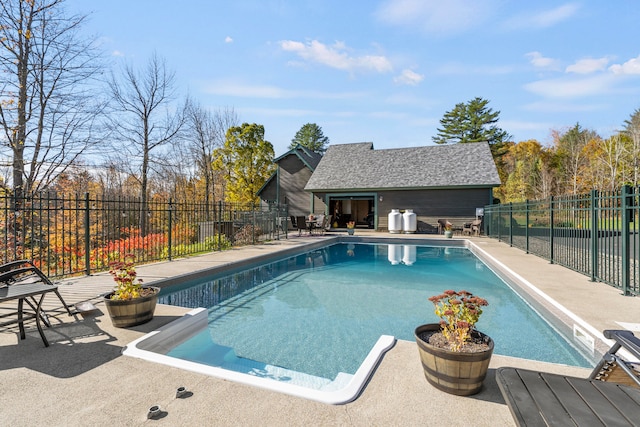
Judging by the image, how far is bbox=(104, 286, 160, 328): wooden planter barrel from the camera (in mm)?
3516

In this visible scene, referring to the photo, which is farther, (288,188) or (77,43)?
(288,188)

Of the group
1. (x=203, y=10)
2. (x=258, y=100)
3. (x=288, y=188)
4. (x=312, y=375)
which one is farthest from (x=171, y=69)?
(x=312, y=375)

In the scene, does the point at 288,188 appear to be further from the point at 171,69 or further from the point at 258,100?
the point at 171,69

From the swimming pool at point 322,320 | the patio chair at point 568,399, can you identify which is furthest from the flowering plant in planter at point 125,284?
the patio chair at point 568,399

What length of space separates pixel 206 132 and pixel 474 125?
28604 mm

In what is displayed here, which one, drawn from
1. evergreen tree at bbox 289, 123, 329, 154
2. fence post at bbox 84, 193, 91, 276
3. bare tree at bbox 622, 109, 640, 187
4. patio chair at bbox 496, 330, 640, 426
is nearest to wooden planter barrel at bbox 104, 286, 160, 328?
fence post at bbox 84, 193, 91, 276

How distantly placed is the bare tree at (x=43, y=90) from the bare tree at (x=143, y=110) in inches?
217

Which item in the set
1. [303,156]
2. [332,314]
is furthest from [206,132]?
[332,314]

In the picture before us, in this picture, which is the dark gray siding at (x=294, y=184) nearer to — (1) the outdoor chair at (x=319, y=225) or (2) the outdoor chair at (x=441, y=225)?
(1) the outdoor chair at (x=319, y=225)

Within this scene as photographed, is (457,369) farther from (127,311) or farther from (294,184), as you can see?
(294,184)

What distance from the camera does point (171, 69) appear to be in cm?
1780

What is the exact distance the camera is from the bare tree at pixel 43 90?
9523 millimetres

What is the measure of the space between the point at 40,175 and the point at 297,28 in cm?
1003

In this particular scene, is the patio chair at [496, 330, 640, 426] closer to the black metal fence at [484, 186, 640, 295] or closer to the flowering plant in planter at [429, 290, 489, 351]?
the flowering plant in planter at [429, 290, 489, 351]
